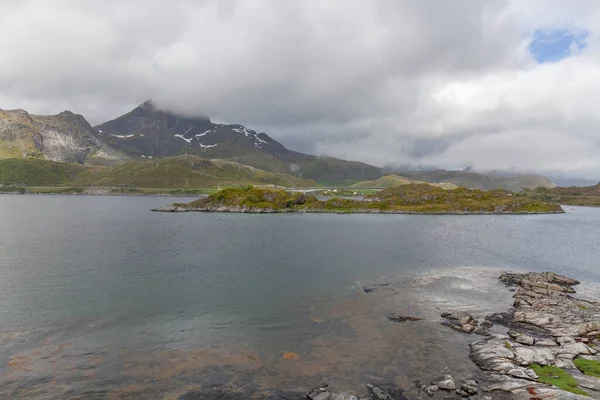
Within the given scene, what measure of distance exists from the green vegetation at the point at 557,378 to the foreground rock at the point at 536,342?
8.4 inches

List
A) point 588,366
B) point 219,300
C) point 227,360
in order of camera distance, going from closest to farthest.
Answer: point 588,366
point 227,360
point 219,300

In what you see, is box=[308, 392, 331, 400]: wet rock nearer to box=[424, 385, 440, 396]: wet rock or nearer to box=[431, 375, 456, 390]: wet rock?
box=[424, 385, 440, 396]: wet rock

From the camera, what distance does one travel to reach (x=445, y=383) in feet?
88.2

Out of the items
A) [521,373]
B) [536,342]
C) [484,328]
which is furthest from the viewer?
[484,328]

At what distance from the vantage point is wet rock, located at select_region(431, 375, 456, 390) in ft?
87.2

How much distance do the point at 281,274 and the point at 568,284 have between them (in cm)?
4885

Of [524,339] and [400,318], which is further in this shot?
[400,318]

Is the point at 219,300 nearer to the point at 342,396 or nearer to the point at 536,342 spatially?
the point at 342,396

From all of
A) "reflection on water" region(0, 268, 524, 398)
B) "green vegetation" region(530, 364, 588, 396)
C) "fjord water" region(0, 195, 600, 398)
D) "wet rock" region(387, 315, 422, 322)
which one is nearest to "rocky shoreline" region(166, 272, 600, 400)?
"green vegetation" region(530, 364, 588, 396)

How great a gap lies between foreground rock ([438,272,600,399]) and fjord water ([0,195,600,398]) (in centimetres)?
341

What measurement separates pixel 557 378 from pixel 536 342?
8.09 meters

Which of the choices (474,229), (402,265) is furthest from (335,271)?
(474,229)

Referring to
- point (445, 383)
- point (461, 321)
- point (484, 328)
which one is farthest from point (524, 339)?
point (445, 383)

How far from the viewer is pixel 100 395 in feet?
84.7
